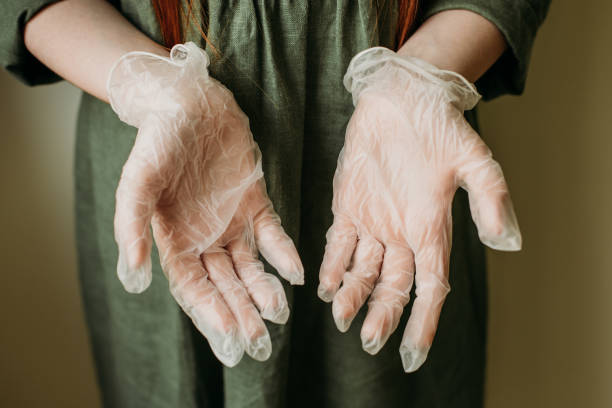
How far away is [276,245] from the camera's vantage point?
0.43 meters

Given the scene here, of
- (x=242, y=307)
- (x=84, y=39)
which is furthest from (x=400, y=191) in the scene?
(x=84, y=39)

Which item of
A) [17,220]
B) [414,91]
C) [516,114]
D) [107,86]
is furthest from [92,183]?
[516,114]

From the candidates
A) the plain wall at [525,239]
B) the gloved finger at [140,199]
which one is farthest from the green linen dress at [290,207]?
the plain wall at [525,239]

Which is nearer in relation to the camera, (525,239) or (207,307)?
(207,307)

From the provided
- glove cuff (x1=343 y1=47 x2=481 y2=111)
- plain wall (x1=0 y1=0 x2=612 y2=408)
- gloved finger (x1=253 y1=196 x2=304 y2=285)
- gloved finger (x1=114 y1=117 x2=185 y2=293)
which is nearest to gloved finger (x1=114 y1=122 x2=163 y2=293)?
gloved finger (x1=114 y1=117 x2=185 y2=293)

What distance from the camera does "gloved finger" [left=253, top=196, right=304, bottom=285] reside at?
417mm

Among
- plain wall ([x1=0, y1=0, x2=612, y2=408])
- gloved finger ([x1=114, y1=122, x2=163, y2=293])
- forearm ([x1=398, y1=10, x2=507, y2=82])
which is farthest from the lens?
plain wall ([x1=0, y1=0, x2=612, y2=408])

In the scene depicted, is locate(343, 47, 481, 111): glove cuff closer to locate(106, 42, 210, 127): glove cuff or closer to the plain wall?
locate(106, 42, 210, 127): glove cuff

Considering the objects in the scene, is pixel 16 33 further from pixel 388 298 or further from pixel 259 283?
pixel 388 298

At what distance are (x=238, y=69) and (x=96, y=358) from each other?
0.58 m

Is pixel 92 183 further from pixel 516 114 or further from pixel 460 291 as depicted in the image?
pixel 516 114

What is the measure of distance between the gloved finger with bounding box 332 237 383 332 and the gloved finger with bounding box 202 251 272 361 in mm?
68

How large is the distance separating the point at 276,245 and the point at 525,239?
24.8 inches

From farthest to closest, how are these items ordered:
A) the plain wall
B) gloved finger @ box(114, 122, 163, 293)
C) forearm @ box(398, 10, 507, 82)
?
1. the plain wall
2. forearm @ box(398, 10, 507, 82)
3. gloved finger @ box(114, 122, 163, 293)
